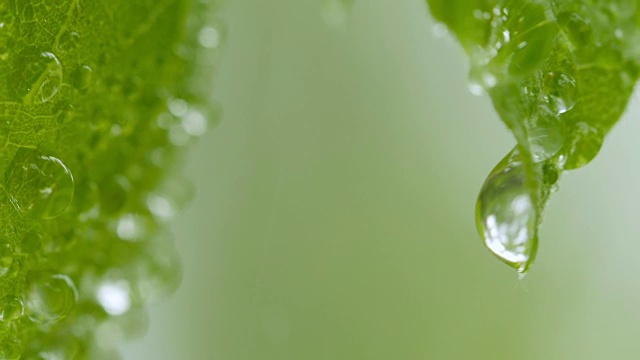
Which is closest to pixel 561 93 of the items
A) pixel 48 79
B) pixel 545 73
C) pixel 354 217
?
pixel 545 73

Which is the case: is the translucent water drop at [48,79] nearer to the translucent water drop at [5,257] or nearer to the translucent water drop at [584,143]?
the translucent water drop at [5,257]

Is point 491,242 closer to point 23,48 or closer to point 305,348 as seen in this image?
point 23,48

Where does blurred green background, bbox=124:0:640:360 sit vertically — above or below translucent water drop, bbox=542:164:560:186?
below

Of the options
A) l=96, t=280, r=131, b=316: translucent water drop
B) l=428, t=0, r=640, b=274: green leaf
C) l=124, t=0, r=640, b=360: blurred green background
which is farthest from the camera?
l=124, t=0, r=640, b=360: blurred green background

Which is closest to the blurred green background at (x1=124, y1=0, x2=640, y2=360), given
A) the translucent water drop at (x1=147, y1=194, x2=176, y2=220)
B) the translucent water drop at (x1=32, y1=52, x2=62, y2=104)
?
the translucent water drop at (x1=147, y1=194, x2=176, y2=220)

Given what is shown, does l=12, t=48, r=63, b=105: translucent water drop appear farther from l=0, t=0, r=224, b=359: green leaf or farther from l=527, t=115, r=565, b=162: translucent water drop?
l=527, t=115, r=565, b=162: translucent water drop

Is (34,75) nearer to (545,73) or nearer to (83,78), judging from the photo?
(83,78)

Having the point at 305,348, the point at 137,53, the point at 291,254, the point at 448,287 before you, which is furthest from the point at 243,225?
the point at 137,53

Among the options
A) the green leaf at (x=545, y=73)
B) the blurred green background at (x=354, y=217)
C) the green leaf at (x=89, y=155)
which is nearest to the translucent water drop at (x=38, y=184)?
the green leaf at (x=89, y=155)
